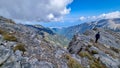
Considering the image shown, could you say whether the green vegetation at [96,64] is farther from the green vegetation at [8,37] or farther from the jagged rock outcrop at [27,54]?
the green vegetation at [8,37]

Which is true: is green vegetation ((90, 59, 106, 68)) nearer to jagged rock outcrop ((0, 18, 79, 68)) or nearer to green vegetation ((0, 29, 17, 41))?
jagged rock outcrop ((0, 18, 79, 68))

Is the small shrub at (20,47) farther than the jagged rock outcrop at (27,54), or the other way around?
the small shrub at (20,47)

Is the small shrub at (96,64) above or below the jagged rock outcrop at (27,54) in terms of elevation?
below

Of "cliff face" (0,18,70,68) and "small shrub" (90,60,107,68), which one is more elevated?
"cliff face" (0,18,70,68)

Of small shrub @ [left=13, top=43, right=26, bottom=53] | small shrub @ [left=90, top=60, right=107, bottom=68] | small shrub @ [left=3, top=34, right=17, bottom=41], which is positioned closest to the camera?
small shrub @ [left=13, top=43, right=26, bottom=53]

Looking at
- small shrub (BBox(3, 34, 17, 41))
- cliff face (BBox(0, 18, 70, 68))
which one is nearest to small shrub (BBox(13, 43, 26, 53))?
cliff face (BBox(0, 18, 70, 68))

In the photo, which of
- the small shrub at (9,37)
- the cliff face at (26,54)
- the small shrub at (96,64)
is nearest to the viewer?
the cliff face at (26,54)

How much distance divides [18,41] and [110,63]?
21400 millimetres

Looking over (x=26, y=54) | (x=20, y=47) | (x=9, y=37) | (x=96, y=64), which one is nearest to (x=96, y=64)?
(x=96, y=64)

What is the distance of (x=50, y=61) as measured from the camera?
2750 cm

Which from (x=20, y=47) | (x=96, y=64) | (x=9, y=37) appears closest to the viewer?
(x=20, y=47)

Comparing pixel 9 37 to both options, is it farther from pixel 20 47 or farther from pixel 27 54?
pixel 27 54

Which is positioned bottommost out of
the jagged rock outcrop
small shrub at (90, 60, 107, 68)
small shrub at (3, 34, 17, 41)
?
small shrub at (90, 60, 107, 68)

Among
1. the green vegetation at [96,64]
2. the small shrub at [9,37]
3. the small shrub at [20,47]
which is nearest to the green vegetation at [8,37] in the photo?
the small shrub at [9,37]
